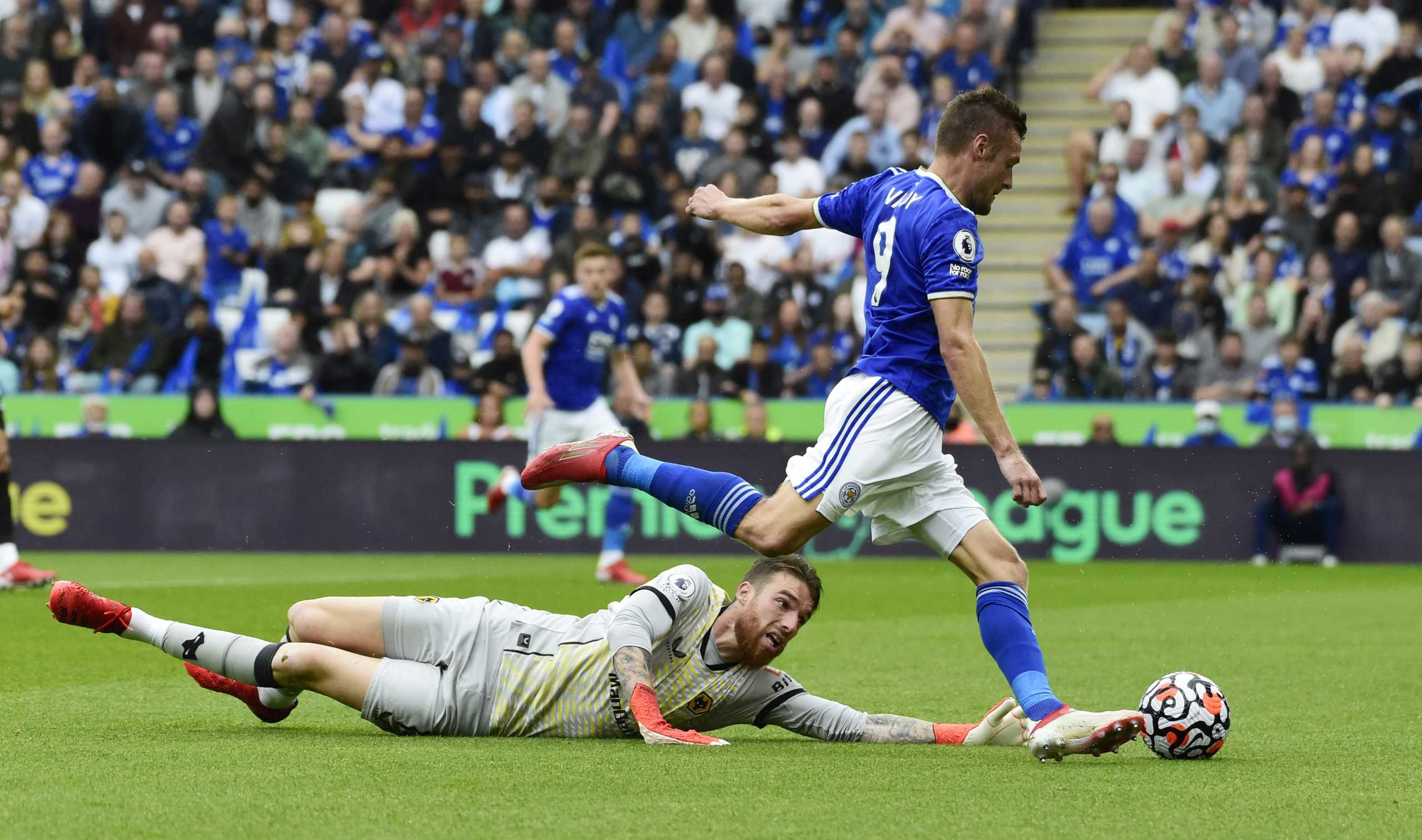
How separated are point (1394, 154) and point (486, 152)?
9453 mm

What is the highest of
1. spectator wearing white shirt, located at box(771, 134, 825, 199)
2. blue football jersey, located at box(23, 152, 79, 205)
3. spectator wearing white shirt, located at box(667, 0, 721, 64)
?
spectator wearing white shirt, located at box(667, 0, 721, 64)

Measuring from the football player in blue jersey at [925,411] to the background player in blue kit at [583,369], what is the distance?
7075mm

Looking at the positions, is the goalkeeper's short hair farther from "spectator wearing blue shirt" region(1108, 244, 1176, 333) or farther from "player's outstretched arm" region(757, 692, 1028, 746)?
"spectator wearing blue shirt" region(1108, 244, 1176, 333)

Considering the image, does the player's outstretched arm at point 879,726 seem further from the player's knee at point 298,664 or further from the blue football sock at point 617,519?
the blue football sock at point 617,519

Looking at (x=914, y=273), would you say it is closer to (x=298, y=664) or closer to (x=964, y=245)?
(x=964, y=245)

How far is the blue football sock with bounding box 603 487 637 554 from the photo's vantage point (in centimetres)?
1399

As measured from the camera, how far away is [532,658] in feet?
21.0

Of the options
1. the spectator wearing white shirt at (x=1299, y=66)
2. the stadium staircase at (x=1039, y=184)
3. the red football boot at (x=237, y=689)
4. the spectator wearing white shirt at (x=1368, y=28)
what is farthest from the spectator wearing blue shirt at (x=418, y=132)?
the red football boot at (x=237, y=689)

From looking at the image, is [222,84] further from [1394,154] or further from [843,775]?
[843,775]

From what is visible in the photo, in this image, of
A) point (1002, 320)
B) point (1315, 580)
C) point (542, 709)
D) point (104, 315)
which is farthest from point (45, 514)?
point (542, 709)

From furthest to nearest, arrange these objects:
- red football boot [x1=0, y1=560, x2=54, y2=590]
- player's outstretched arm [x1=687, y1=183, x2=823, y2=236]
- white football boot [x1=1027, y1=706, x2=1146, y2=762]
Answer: red football boot [x1=0, y1=560, x2=54, y2=590]
player's outstretched arm [x1=687, y1=183, x2=823, y2=236]
white football boot [x1=1027, y1=706, x2=1146, y2=762]

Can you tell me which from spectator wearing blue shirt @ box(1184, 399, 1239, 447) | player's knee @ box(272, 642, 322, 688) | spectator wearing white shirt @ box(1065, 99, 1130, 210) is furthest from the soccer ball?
spectator wearing white shirt @ box(1065, 99, 1130, 210)

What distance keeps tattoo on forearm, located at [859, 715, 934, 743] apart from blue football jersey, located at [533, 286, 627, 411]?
7563 mm

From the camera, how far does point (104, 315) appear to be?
19453mm
